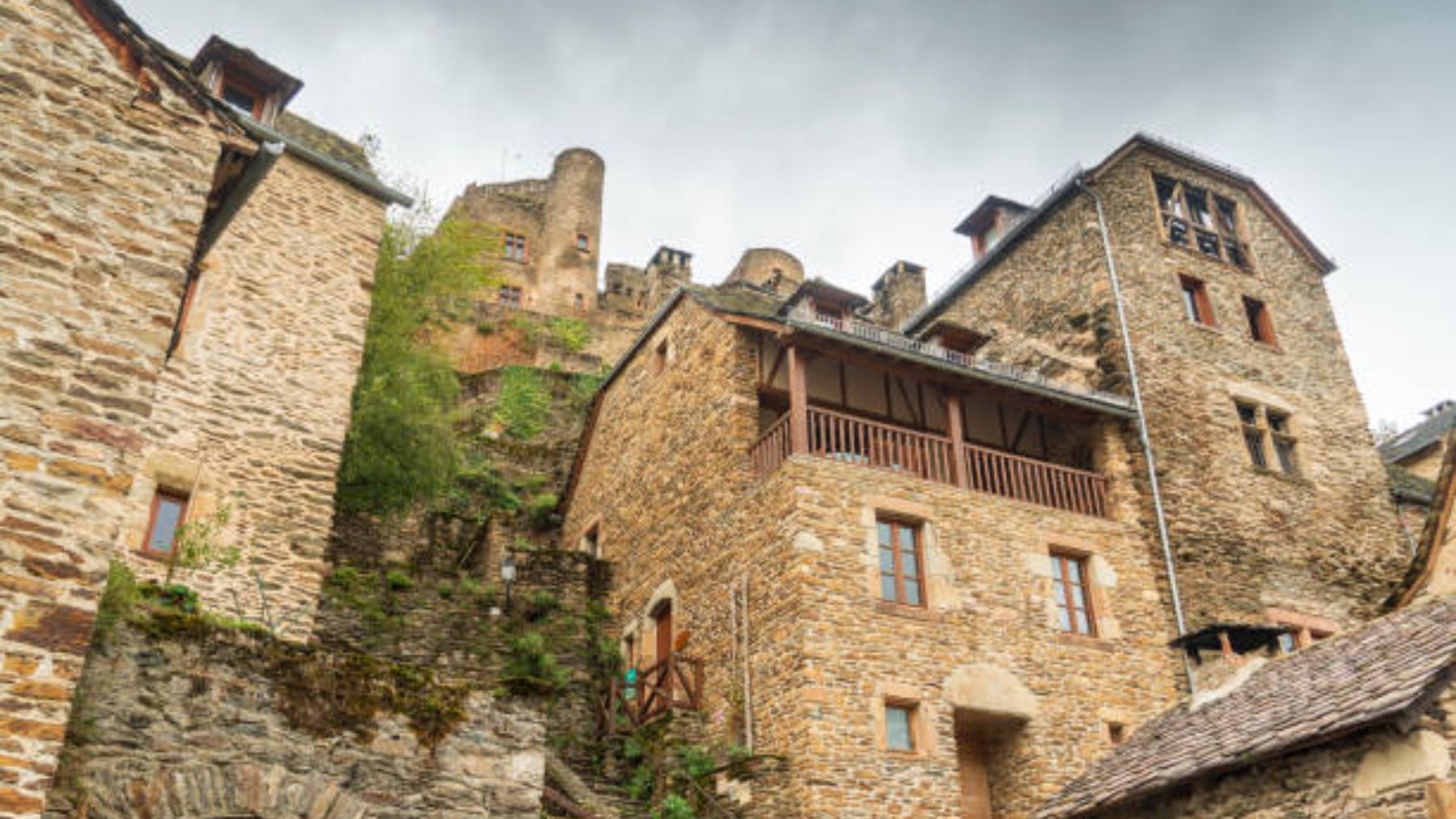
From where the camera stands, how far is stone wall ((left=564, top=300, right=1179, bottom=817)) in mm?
11516

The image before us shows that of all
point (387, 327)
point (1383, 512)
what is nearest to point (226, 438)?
point (387, 327)

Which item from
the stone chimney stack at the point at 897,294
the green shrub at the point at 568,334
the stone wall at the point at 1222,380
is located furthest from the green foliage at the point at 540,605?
the green shrub at the point at 568,334

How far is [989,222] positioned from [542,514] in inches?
404

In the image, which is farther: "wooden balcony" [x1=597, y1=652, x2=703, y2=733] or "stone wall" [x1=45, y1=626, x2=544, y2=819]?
"wooden balcony" [x1=597, y1=652, x2=703, y2=733]

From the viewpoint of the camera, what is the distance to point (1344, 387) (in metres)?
18.7

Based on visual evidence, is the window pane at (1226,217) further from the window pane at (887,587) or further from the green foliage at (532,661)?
the green foliage at (532,661)

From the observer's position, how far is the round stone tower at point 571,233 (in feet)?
128

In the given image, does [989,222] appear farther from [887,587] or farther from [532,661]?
[532,661]

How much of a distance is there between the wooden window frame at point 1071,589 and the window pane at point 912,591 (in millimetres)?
1911

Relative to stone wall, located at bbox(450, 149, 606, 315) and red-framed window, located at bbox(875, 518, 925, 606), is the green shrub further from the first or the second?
red-framed window, located at bbox(875, 518, 925, 606)

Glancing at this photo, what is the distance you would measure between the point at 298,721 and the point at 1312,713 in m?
7.30

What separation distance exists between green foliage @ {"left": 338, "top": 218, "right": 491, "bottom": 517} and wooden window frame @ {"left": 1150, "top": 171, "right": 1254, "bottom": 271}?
11632mm

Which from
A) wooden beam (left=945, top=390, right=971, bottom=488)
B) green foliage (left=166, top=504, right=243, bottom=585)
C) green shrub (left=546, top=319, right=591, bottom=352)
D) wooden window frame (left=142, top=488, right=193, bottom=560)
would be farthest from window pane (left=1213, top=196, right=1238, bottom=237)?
green shrub (left=546, top=319, right=591, bottom=352)

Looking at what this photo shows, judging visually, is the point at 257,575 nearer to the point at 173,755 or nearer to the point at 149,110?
the point at 173,755
